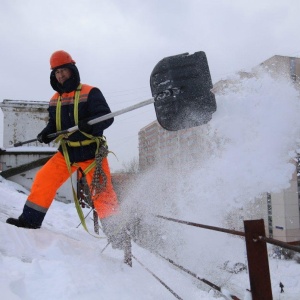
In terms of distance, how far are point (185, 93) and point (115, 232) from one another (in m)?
1.51

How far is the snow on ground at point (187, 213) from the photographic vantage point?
2445 millimetres

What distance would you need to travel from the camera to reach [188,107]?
3318 millimetres

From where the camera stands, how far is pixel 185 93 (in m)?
3.32

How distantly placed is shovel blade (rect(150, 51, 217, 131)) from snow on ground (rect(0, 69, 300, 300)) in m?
0.40

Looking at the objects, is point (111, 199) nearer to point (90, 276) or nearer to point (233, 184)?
point (90, 276)

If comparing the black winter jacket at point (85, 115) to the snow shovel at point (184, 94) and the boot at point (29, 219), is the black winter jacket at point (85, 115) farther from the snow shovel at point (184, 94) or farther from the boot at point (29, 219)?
the boot at point (29, 219)

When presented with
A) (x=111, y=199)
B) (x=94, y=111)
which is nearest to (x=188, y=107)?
(x=94, y=111)

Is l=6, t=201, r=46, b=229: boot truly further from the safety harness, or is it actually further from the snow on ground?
the safety harness

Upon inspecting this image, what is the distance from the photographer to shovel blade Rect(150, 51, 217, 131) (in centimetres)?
330

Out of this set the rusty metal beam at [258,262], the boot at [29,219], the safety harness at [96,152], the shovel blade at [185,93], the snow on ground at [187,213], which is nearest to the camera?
the rusty metal beam at [258,262]

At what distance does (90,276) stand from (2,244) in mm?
886

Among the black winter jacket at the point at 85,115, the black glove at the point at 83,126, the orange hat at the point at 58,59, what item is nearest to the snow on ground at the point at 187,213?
the black winter jacket at the point at 85,115

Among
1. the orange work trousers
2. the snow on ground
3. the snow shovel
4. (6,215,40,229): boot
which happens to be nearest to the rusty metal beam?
the snow on ground

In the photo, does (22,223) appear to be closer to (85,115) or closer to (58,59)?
(85,115)
